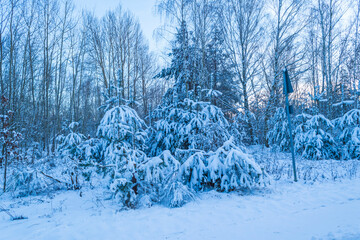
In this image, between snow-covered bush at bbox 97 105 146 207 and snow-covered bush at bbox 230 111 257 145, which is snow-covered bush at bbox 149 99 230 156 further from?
snow-covered bush at bbox 97 105 146 207

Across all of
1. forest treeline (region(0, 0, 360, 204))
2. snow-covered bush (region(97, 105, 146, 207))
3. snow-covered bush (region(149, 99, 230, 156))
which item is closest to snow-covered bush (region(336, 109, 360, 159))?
forest treeline (region(0, 0, 360, 204))

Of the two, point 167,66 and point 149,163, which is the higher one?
point 167,66

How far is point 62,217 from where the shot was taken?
13.7ft

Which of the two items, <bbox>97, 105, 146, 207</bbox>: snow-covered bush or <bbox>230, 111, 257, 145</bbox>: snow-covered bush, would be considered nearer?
<bbox>97, 105, 146, 207</bbox>: snow-covered bush

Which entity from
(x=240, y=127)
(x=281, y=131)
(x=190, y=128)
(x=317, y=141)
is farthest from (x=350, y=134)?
(x=190, y=128)

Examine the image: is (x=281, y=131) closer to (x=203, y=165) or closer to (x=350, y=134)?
(x=350, y=134)

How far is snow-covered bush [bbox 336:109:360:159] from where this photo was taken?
899cm

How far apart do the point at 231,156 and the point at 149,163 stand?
78.4 inches

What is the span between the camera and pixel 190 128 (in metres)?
7.50

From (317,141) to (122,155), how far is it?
9142 mm

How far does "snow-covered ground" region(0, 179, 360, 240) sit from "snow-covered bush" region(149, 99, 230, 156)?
7.59ft

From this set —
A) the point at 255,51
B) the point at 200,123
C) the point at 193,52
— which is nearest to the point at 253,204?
the point at 200,123

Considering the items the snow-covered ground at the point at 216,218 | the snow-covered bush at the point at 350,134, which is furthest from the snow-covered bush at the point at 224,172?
the snow-covered bush at the point at 350,134

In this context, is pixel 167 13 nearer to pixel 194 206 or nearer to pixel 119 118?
pixel 119 118
